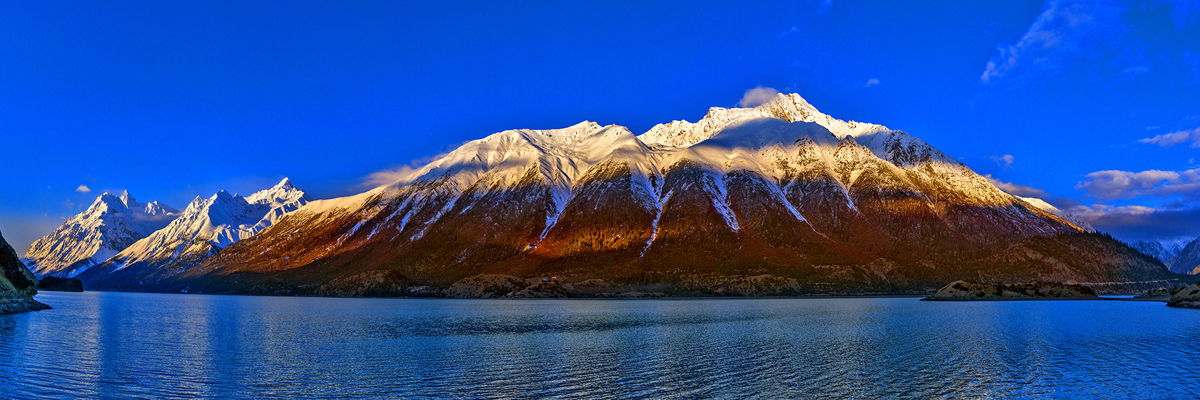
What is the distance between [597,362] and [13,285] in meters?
104

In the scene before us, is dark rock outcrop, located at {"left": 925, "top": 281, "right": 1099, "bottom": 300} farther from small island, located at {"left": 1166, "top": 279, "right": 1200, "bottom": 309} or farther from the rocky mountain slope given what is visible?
the rocky mountain slope

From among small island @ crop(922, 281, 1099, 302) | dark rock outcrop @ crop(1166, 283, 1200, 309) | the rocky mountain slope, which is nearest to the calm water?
the rocky mountain slope

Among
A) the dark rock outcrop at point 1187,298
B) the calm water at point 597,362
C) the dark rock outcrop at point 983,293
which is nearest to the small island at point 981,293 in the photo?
the dark rock outcrop at point 983,293

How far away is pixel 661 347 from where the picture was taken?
57875mm

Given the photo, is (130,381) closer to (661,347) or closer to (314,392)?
(314,392)

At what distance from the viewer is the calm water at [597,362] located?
36.3 meters

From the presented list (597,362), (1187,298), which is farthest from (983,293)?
(597,362)

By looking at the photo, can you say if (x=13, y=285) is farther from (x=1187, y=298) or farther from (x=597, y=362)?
(x=1187, y=298)

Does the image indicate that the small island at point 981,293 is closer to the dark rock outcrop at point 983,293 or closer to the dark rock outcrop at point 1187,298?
the dark rock outcrop at point 983,293

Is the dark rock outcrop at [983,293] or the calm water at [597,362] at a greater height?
the dark rock outcrop at [983,293]

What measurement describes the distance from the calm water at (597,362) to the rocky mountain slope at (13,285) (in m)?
22.2

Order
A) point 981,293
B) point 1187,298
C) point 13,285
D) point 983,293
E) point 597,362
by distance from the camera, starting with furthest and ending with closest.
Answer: point 983,293, point 981,293, point 1187,298, point 13,285, point 597,362

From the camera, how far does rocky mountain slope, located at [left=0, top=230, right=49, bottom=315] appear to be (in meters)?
93.2

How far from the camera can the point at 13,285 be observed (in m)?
100
